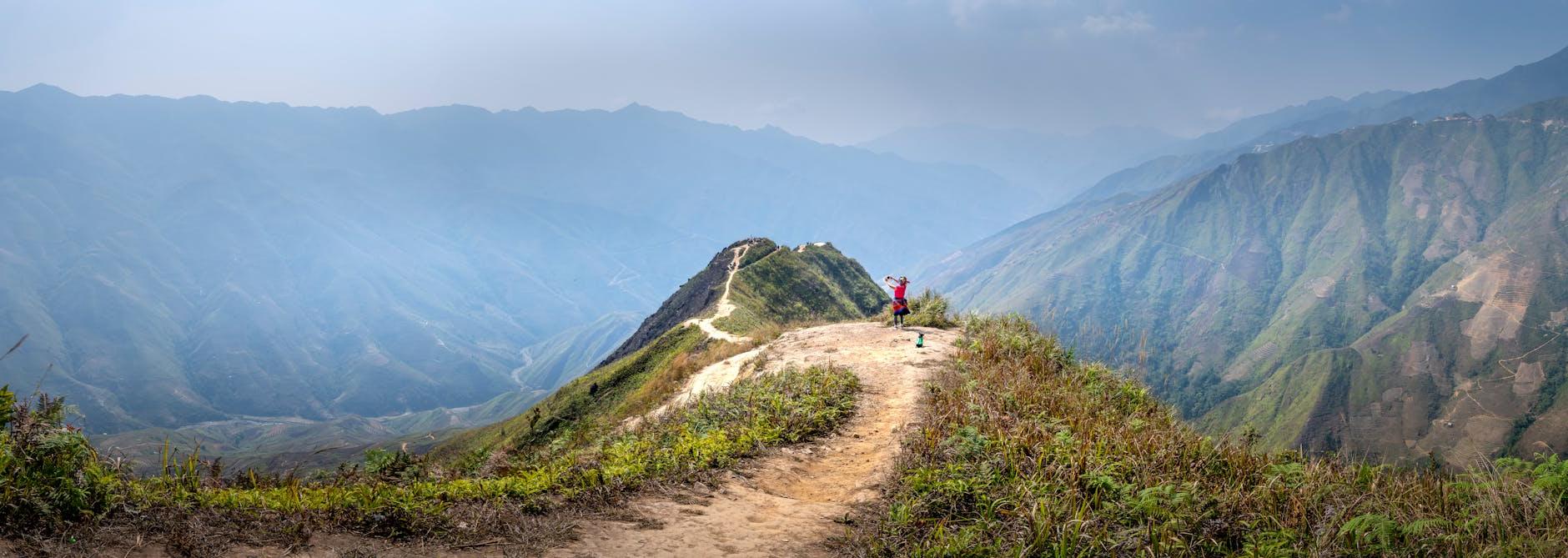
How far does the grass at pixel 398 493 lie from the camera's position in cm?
535

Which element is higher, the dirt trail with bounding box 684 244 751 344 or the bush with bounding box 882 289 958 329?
the bush with bounding box 882 289 958 329

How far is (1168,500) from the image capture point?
6.37m

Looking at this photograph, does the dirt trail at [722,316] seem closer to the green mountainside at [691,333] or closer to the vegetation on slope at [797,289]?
the green mountainside at [691,333]

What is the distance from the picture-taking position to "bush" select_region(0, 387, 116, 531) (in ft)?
15.9

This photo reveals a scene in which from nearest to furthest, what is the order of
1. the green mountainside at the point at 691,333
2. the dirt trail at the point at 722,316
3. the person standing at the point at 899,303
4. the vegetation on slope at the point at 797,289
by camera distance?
the person standing at the point at 899,303, the green mountainside at the point at 691,333, the dirt trail at the point at 722,316, the vegetation on slope at the point at 797,289

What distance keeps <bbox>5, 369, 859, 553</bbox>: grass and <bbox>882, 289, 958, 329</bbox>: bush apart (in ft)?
45.5

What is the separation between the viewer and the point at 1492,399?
141 metres

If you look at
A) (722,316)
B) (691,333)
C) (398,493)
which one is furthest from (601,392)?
(398,493)

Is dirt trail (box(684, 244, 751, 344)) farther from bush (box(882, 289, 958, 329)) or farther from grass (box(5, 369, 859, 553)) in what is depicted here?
grass (box(5, 369, 859, 553))

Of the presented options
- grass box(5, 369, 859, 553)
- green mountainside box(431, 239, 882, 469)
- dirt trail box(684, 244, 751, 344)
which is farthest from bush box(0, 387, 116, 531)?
dirt trail box(684, 244, 751, 344)

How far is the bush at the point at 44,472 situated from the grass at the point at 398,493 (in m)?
0.03

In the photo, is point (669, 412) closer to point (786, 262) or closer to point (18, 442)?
point (18, 442)

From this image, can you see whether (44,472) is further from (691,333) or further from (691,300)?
(691,300)

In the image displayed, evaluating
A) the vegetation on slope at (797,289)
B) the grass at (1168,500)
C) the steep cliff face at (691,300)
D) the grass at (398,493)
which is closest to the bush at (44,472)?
the grass at (398,493)
